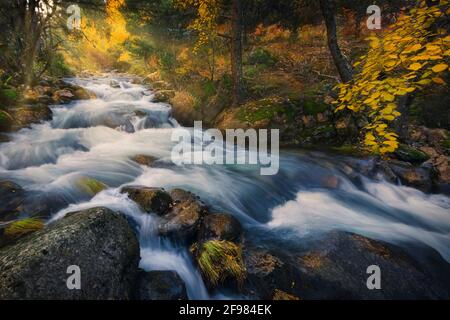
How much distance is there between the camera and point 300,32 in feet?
57.5

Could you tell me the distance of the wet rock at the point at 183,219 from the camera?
4883 mm

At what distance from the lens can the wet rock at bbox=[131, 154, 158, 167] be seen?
320 inches

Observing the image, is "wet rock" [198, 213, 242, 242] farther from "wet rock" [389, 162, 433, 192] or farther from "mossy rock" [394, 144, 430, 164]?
"mossy rock" [394, 144, 430, 164]

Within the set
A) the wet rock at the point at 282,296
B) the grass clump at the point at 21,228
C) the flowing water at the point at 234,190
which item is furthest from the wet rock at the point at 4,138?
the wet rock at the point at 282,296

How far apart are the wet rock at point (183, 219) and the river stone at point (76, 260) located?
913mm

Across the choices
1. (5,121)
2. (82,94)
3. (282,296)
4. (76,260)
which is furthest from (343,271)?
(82,94)

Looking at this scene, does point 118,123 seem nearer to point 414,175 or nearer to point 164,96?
point 164,96

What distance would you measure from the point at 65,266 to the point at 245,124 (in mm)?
8025

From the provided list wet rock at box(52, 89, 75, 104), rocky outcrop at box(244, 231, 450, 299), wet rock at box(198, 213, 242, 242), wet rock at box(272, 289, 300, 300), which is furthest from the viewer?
wet rock at box(52, 89, 75, 104)

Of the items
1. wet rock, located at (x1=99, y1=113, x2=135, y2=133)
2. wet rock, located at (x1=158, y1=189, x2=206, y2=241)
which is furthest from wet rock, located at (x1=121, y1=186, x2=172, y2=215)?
wet rock, located at (x1=99, y1=113, x2=135, y2=133)

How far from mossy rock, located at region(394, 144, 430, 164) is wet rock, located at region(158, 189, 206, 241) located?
610cm
